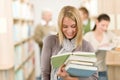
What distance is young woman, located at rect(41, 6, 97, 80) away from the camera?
6.25ft

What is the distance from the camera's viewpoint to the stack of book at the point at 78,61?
5.88ft

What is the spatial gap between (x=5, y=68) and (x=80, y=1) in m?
4.47

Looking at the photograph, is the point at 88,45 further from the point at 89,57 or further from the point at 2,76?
the point at 2,76

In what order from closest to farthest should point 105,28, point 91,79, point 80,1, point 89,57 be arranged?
point 89,57
point 91,79
point 105,28
point 80,1

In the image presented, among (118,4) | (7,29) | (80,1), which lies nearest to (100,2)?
(118,4)

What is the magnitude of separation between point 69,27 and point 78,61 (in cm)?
26

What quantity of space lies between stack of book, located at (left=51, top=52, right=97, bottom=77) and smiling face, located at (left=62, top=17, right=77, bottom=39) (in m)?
0.18

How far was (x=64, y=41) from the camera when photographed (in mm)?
1966

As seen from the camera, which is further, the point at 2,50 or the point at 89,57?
the point at 2,50

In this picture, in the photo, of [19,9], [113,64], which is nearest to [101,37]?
[113,64]

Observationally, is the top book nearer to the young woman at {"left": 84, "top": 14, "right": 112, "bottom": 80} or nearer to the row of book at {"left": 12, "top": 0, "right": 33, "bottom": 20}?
the young woman at {"left": 84, "top": 14, "right": 112, "bottom": 80}

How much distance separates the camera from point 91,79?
75.9 inches

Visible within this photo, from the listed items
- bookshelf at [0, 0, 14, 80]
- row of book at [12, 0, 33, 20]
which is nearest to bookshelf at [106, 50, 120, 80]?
bookshelf at [0, 0, 14, 80]

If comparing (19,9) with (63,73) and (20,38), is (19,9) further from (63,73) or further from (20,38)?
(63,73)
